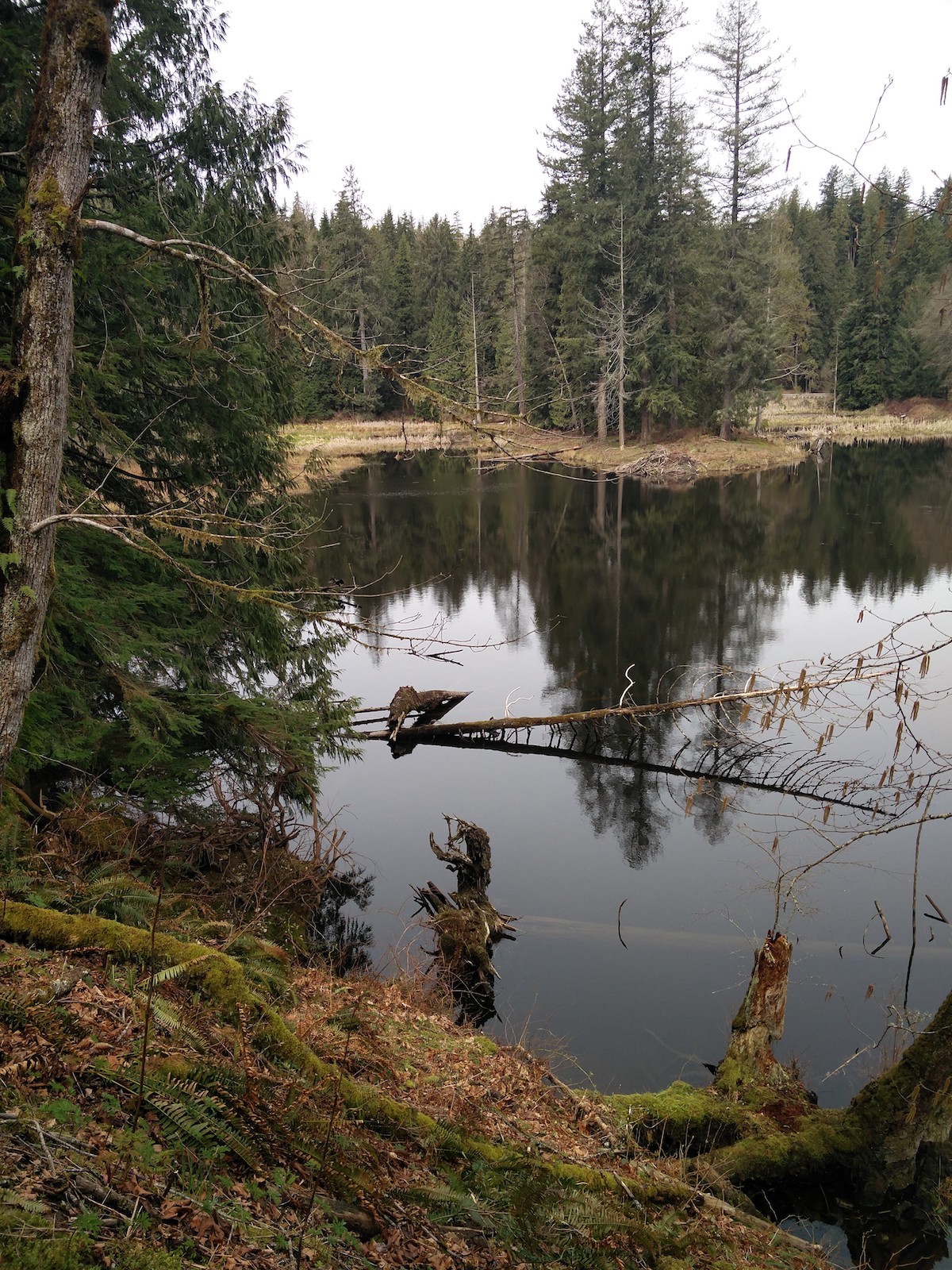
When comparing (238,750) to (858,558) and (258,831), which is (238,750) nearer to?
(258,831)

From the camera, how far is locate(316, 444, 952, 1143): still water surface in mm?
8125

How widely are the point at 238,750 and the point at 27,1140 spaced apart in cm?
602

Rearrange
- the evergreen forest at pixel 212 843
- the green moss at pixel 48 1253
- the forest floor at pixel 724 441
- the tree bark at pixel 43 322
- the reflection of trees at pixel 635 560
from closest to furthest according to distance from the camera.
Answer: the green moss at pixel 48 1253
the evergreen forest at pixel 212 843
the tree bark at pixel 43 322
the reflection of trees at pixel 635 560
the forest floor at pixel 724 441

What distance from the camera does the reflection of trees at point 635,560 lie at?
50.9 feet

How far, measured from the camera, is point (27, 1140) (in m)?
2.83

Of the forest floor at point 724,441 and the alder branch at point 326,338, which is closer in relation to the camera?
the alder branch at point 326,338

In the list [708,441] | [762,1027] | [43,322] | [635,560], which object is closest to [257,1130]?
[43,322]

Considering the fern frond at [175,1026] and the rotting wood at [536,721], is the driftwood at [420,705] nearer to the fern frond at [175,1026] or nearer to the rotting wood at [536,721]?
the rotting wood at [536,721]

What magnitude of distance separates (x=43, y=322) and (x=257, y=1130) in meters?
3.75

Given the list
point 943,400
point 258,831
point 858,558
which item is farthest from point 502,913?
point 943,400

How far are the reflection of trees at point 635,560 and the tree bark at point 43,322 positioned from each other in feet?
23.8

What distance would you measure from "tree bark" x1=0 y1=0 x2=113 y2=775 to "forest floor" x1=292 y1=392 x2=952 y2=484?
24.3 metres

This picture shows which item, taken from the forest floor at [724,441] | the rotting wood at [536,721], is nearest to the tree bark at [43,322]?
the rotting wood at [536,721]

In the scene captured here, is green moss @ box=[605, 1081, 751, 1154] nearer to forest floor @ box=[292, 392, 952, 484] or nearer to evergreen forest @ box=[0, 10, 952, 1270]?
evergreen forest @ box=[0, 10, 952, 1270]
